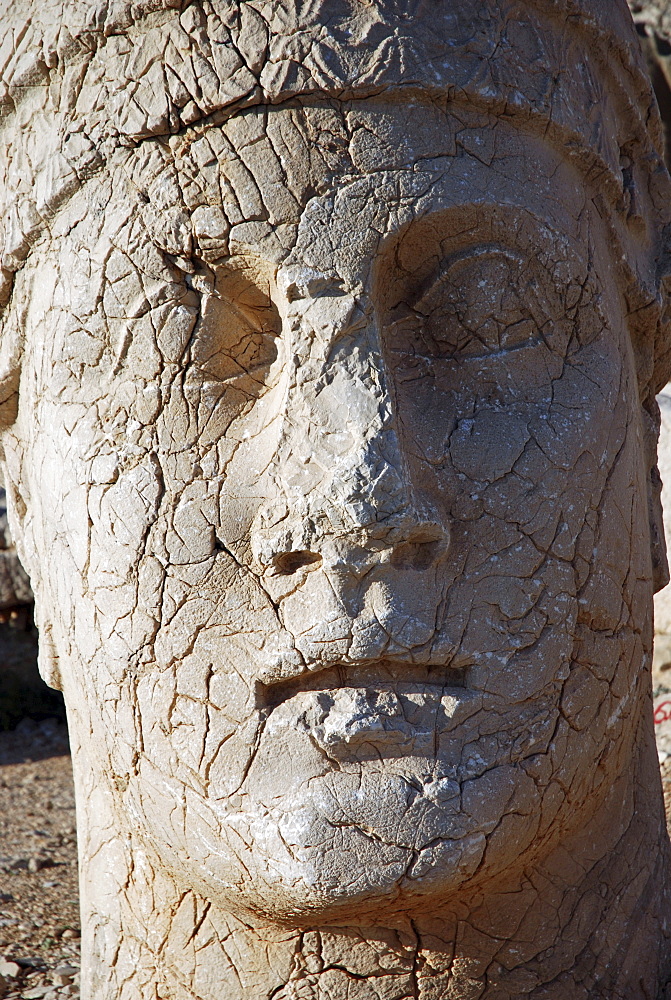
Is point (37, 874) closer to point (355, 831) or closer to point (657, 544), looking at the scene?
point (355, 831)

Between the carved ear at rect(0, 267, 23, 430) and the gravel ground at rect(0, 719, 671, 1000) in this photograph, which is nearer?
the carved ear at rect(0, 267, 23, 430)

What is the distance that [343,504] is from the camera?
1.80 metres

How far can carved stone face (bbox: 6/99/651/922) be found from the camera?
5.92 ft

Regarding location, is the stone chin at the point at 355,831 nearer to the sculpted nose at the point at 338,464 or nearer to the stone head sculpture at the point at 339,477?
the stone head sculpture at the point at 339,477

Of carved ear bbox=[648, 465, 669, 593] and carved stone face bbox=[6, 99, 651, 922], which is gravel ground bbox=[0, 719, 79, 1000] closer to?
carved stone face bbox=[6, 99, 651, 922]

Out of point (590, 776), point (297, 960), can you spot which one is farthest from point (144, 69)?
point (297, 960)

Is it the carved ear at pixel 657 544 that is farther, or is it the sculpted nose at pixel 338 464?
the carved ear at pixel 657 544

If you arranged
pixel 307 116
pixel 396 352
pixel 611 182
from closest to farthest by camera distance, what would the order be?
pixel 307 116 → pixel 396 352 → pixel 611 182

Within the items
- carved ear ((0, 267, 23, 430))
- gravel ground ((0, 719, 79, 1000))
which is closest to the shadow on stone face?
gravel ground ((0, 719, 79, 1000))

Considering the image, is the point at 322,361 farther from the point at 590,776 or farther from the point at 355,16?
the point at 590,776

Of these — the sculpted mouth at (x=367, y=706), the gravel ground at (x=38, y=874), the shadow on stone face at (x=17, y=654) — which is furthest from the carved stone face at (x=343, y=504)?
the shadow on stone face at (x=17, y=654)

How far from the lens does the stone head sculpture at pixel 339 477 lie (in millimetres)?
1818

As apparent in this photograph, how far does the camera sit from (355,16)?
185 cm

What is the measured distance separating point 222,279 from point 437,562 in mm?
673
